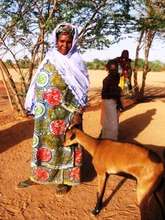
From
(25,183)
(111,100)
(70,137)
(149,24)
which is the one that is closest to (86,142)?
(70,137)

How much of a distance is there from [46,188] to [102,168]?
46.4 inches

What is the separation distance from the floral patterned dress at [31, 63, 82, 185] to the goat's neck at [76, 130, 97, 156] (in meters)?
0.30

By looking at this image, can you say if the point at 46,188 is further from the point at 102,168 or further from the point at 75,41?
the point at 75,41

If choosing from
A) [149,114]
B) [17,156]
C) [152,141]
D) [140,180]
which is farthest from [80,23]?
[140,180]

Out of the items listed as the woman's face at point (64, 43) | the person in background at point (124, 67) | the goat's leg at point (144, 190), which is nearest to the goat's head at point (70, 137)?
the woman's face at point (64, 43)

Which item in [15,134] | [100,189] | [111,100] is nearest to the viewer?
[100,189]

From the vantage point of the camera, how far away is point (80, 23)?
12.4 meters

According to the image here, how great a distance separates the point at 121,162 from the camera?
18.4 feet

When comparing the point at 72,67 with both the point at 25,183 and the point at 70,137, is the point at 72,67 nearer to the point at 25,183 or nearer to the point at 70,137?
the point at 70,137

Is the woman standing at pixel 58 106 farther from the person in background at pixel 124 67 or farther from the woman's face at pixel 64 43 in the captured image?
the person in background at pixel 124 67

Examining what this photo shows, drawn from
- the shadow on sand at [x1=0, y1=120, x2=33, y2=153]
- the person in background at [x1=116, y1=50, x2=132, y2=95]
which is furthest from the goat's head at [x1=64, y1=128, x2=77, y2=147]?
the person in background at [x1=116, y1=50, x2=132, y2=95]

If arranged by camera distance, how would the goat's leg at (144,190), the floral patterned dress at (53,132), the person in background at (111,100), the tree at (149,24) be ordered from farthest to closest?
the tree at (149,24), the person in background at (111,100), the floral patterned dress at (53,132), the goat's leg at (144,190)

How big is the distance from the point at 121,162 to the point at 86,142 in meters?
0.59

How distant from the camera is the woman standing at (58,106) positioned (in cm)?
604
